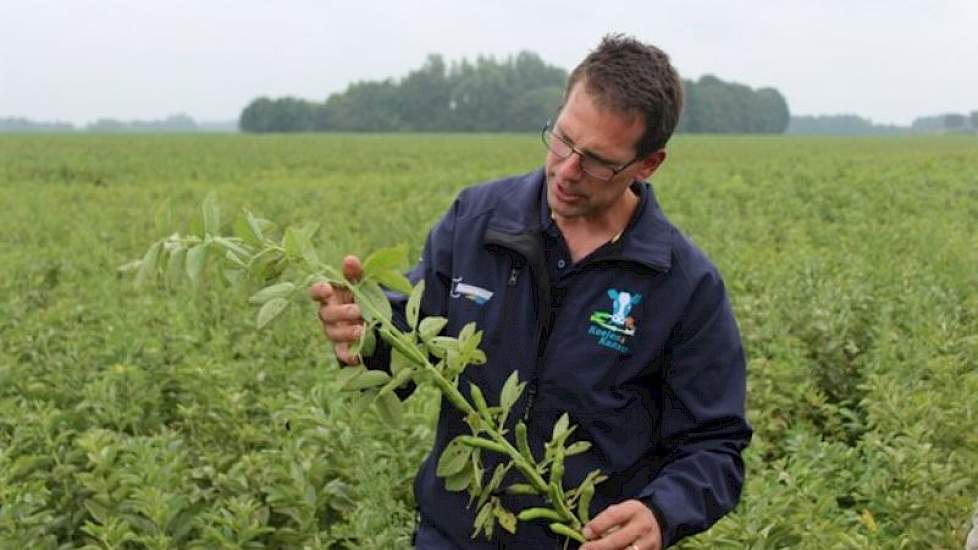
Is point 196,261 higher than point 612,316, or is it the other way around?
point 196,261

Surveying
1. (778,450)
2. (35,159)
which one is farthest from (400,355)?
(35,159)

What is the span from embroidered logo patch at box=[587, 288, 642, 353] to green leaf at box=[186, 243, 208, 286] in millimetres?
720

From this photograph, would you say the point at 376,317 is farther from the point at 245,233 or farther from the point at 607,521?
the point at 607,521

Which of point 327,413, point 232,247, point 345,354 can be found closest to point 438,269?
point 345,354

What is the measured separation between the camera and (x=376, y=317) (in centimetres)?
160

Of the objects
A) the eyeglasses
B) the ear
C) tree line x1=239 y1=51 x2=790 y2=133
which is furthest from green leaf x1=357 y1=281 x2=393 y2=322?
tree line x1=239 y1=51 x2=790 y2=133

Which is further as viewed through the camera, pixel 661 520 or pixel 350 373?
pixel 661 520

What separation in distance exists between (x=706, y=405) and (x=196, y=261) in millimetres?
930

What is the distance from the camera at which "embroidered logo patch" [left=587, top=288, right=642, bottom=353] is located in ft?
6.29

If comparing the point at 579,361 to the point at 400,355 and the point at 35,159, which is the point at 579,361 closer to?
the point at 400,355

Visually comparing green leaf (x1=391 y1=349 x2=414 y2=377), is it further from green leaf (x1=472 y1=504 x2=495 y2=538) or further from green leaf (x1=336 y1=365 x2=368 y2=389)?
green leaf (x1=472 y1=504 x2=495 y2=538)

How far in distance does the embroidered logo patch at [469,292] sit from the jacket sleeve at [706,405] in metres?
0.35

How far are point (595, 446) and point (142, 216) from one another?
10.1 m

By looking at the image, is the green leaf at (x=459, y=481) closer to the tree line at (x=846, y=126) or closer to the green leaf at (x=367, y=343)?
the green leaf at (x=367, y=343)
